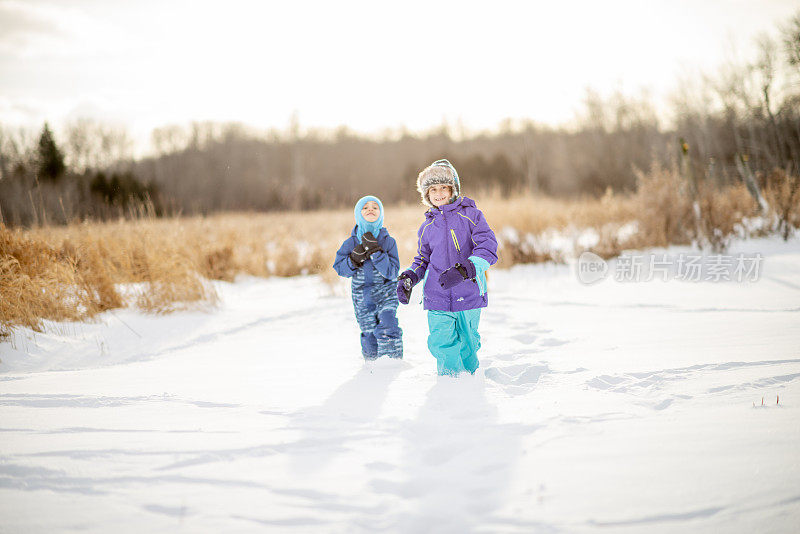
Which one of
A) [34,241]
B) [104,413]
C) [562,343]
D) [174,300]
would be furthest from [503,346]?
[34,241]

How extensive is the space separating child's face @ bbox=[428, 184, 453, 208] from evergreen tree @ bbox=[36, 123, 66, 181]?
32.5 metres

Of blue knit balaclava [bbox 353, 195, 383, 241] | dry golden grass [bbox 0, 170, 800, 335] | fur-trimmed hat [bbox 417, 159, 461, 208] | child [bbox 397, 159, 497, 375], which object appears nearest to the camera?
child [bbox 397, 159, 497, 375]

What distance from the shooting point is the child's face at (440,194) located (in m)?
3.17

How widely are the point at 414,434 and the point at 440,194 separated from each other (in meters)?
1.56

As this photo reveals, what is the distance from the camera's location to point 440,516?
1649 mm

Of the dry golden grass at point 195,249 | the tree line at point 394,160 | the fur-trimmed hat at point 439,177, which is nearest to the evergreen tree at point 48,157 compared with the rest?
the tree line at point 394,160

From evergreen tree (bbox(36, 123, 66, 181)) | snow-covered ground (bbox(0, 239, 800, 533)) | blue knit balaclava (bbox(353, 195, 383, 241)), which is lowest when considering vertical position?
snow-covered ground (bbox(0, 239, 800, 533))

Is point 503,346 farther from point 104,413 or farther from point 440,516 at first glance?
point 104,413

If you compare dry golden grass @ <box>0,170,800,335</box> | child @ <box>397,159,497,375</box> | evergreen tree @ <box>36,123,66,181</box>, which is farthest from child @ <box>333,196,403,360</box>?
evergreen tree @ <box>36,123,66,181</box>

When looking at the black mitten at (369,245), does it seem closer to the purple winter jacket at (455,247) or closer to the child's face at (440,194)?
the purple winter jacket at (455,247)

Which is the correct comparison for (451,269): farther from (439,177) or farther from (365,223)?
(365,223)

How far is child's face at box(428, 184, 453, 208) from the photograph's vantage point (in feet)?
10.4

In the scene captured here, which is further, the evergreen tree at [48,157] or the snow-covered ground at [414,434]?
the evergreen tree at [48,157]

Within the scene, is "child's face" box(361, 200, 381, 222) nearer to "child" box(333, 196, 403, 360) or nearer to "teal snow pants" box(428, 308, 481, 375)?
"child" box(333, 196, 403, 360)
